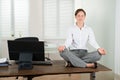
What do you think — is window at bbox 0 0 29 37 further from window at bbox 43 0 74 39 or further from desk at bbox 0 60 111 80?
desk at bbox 0 60 111 80

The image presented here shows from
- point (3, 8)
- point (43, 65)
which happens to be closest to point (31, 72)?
point (43, 65)

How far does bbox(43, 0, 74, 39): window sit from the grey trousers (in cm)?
263

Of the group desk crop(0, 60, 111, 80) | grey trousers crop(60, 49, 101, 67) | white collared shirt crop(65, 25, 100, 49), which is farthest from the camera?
white collared shirt crop(65, 25, 100, 49)

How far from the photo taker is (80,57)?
2916mm

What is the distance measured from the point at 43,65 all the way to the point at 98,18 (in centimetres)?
217

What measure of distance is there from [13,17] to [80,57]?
3.04m

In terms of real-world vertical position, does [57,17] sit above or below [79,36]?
above

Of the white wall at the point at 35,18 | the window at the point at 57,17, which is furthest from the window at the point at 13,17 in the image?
the window at the point at 57,17

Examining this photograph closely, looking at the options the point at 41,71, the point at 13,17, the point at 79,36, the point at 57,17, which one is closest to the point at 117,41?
the point at 79,36

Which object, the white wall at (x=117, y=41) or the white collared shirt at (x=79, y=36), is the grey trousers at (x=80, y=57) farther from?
the white wall at (x=117, y=41)

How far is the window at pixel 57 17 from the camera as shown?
549cm

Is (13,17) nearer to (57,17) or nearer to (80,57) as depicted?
(57,17)

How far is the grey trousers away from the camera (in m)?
2.66

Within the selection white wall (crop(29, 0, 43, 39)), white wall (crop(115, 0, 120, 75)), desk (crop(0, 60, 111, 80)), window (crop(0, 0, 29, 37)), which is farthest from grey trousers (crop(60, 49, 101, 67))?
window (crop(0, 0, 29, 37))
